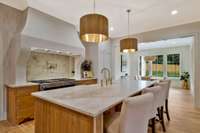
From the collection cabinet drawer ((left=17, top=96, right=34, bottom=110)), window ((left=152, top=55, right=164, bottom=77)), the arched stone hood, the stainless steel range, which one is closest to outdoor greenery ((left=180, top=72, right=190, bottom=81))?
window ((left=152, top=55, right=164, bottom=77))

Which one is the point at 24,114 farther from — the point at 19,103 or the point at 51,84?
the point at 51,84

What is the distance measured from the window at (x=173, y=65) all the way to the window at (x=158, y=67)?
1.43 feet

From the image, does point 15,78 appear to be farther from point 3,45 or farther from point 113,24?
point 113,24

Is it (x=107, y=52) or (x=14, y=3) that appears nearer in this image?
(x=14, y=3)

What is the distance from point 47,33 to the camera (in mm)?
3500

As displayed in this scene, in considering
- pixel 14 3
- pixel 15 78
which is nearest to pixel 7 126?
pixel 15 78

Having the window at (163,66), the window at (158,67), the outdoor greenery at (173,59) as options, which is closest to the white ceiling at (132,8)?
the window at (163,66)

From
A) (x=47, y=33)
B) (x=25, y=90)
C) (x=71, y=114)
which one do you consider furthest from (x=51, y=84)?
(x=71, y=114)

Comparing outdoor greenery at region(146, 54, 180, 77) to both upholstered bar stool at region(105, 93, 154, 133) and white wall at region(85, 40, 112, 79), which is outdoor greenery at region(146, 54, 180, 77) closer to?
white wall at region(85, 40, 112, 79)

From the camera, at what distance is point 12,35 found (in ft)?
10.7

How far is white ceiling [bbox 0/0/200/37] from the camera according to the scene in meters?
3.15

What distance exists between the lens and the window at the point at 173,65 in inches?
335

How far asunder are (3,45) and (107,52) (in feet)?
12.9

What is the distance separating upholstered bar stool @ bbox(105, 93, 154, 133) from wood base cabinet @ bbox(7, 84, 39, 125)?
91.5 inches
